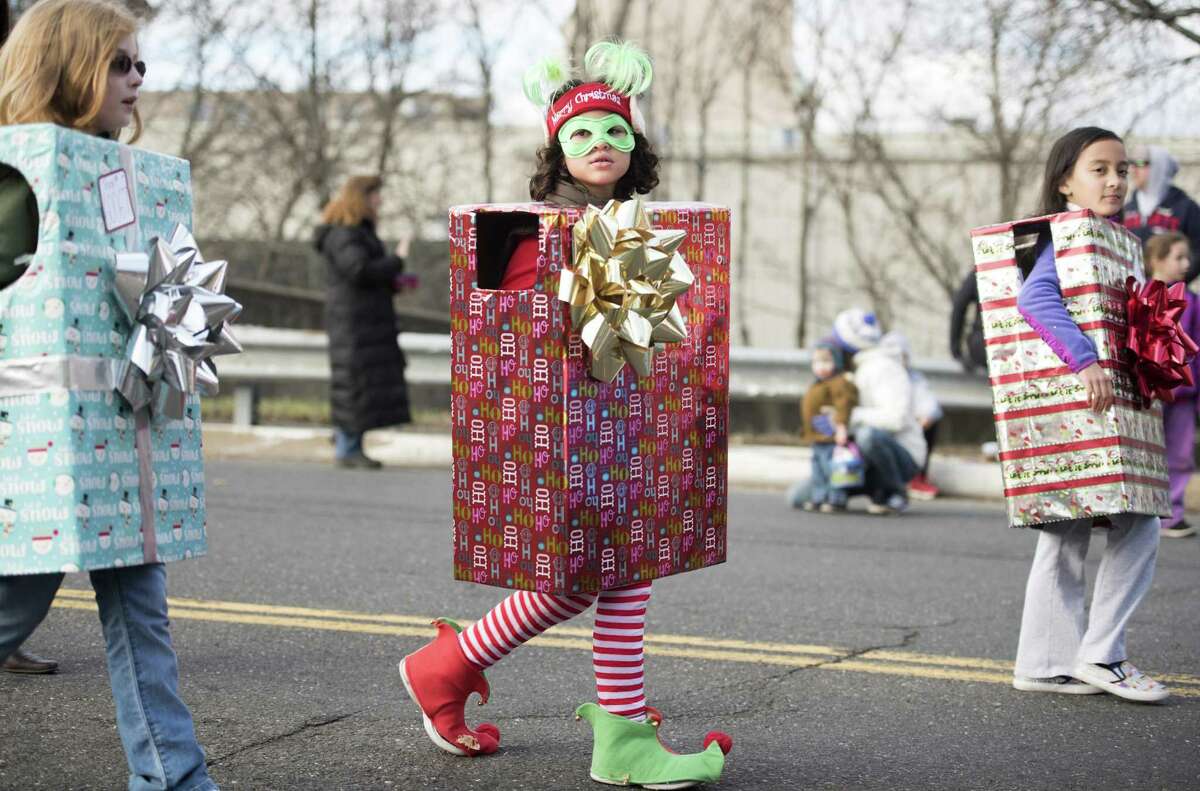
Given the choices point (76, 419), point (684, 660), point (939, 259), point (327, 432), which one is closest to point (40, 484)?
point (76, 419)

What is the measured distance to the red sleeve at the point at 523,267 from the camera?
369cm

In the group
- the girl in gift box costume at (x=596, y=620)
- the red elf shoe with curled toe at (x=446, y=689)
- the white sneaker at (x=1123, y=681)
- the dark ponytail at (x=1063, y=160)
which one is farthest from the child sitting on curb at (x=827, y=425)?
the red elf shoe with curled toe at (x=446, y=689)

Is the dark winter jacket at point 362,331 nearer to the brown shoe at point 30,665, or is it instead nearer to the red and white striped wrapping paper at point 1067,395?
the brown shoe at point 30,665

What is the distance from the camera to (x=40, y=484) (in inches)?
122

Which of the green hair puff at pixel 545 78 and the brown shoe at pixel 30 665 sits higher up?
the green hair puff at pixel 545 78

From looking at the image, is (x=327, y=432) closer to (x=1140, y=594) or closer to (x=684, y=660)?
(x=684, y=660)

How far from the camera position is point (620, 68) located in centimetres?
391

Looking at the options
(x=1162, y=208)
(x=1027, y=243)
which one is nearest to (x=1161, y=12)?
(x=1162, y=208)

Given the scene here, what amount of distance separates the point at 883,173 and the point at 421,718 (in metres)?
12.6

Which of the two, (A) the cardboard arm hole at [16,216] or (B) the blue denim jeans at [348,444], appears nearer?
(A) the cardboard arm hole at [16,216]

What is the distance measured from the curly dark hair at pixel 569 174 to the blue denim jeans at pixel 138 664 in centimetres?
139

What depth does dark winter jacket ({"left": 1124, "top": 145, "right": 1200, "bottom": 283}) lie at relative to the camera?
29.0 ft

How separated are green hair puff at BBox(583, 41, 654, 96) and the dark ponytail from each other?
63.8 inches

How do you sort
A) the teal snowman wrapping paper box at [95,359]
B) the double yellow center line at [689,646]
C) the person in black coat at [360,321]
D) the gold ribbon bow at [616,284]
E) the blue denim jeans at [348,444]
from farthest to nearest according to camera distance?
1. the blue denim jeans at [348,444]
2. the person in black coat at [360,321]
3. the double yellow center line at [689,646]
4. the gold ribbon bow at [616,284]
5. the teal snowman wrapping paper box at [95,359]
